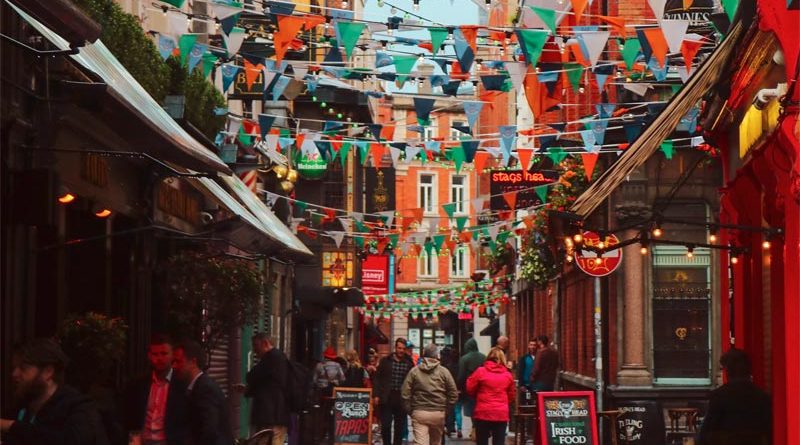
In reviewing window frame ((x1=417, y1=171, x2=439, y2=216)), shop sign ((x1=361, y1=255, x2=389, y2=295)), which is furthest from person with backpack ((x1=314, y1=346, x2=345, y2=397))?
window frame ((x1=417, y1=171, x2=439, y2=216))

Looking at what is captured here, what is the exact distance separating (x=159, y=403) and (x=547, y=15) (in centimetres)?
487

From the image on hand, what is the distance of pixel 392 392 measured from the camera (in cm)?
2531

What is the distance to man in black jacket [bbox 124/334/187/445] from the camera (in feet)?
36.6

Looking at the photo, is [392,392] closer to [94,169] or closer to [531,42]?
[94,169]

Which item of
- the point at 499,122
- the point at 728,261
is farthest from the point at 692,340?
the point at 499,122

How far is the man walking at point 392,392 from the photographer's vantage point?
83.3 feet

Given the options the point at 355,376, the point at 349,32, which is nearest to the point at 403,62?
the point at 349,32

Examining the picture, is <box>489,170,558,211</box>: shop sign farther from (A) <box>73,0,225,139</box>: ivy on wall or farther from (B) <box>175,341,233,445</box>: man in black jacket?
(B) <box>175,341,233,445</box>: man in black jacket

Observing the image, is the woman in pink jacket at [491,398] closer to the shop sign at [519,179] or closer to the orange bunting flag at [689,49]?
the orange bunting flag at [689,49]

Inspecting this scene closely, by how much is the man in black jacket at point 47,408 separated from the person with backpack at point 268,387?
9813 millimetres

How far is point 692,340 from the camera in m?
24.9

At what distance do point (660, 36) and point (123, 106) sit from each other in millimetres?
6306

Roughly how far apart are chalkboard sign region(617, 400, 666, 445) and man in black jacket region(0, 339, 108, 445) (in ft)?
41.8

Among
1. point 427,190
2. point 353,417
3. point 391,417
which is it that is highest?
point 427,190
